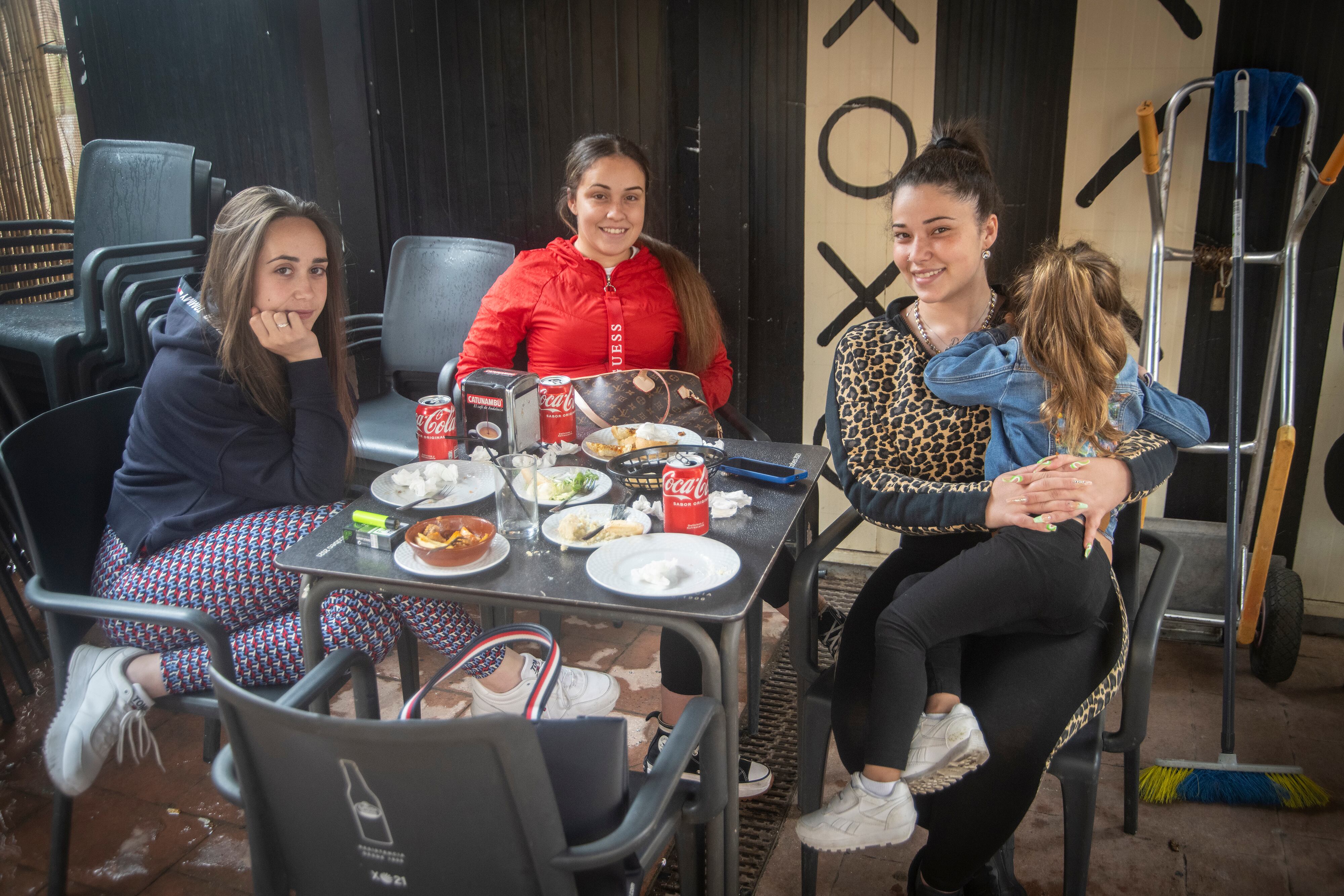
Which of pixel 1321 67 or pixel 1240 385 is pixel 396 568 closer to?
pixel 1240 385

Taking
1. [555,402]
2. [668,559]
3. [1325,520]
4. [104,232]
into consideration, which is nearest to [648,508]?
[668,559]

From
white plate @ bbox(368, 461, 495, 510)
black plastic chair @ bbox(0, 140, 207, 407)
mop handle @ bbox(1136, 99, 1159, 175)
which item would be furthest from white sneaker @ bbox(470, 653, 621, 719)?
mop handle @ bbox(1136, 99, 1159, 175)

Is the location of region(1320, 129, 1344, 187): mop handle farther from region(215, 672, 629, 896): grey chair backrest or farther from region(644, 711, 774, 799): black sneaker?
region(215, 672, 629, 896): grey chair backrest

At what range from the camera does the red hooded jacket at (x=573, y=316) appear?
262 cm

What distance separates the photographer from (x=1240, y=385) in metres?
2.41

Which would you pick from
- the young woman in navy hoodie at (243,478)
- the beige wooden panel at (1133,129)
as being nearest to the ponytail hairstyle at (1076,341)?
the beige wooden panel at (1133,129)

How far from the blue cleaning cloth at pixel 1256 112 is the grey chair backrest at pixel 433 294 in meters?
2.09

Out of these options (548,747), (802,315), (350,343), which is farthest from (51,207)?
(548,747)

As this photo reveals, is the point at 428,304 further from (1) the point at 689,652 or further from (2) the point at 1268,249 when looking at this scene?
(2) the point at 1268,249

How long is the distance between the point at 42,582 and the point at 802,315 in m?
2.28

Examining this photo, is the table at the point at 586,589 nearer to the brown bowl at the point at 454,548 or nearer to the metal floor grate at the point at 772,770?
the brown bowl at the point at 454,548

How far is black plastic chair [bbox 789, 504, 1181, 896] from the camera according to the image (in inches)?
62.7

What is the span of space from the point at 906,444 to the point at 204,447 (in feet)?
4.61

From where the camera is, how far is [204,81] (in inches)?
150
